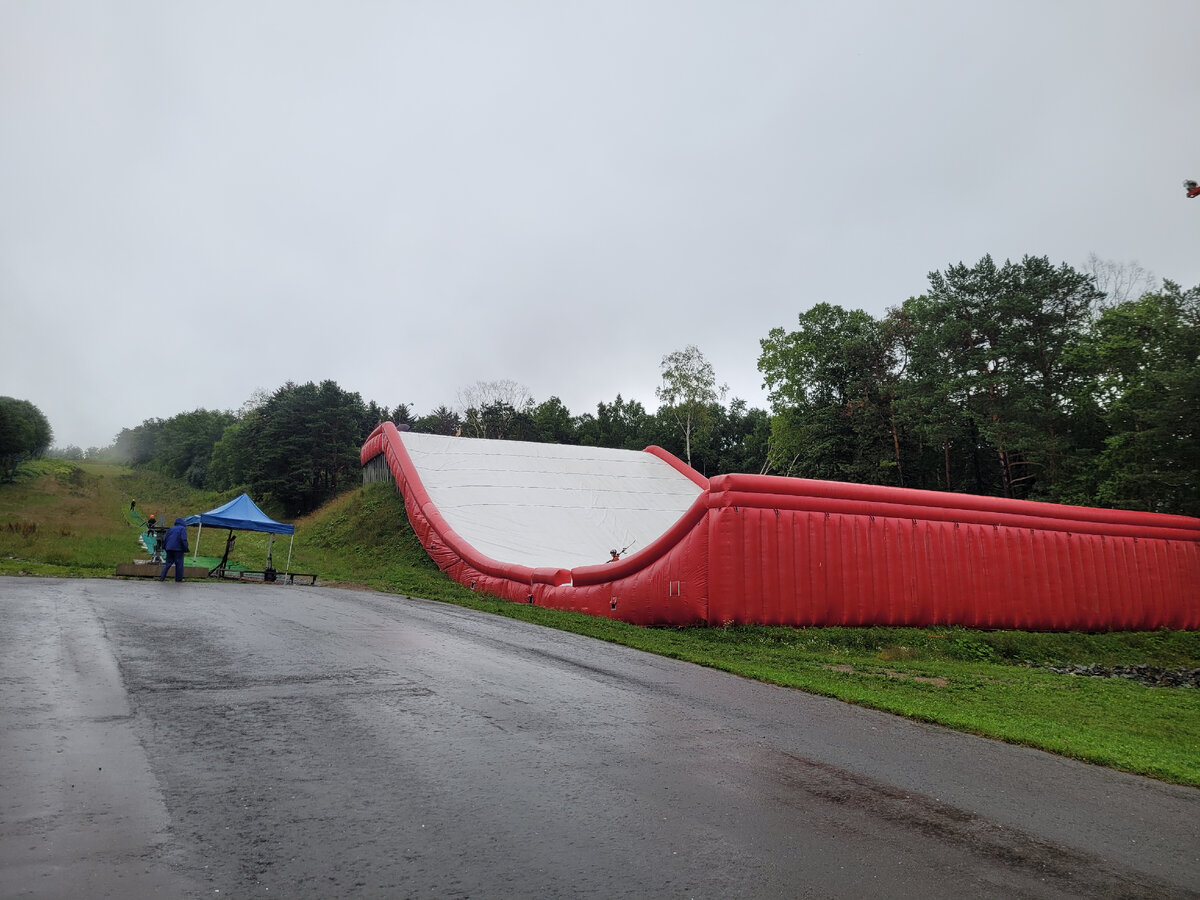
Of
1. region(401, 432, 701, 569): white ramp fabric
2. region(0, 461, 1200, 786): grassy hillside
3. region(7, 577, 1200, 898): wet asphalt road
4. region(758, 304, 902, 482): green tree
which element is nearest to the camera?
region(7, 577, 1200, 898): wet asphalt road

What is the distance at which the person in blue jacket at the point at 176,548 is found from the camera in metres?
16.0

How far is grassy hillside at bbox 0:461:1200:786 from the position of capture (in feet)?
20.7

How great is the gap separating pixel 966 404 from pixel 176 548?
1154 inches

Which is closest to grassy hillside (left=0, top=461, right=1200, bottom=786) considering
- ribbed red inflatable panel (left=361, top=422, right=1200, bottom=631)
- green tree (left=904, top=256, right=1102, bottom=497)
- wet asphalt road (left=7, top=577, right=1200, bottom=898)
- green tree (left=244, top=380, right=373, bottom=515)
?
ribbed red inflatable panel (left=361, top=422, right=1200, bottom=631)

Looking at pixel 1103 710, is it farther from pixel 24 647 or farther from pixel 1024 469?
pixel 1024 469

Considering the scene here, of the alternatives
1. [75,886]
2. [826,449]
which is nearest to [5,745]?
[75,886]

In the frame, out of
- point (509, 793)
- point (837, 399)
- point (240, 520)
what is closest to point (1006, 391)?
point (837, 399)

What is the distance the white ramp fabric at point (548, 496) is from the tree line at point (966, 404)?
39.1ft

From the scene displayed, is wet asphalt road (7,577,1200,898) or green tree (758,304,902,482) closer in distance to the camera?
wet asphalt road (7,577,1200,898)

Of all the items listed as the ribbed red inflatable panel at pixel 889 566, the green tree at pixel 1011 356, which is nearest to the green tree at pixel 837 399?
the green tree at pixel 1011 356

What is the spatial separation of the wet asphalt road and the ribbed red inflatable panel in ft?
17.3

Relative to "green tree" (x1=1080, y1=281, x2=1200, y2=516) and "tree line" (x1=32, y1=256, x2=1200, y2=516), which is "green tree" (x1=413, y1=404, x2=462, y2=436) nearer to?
"tree line" (x1=32, y1=256, x2=1200, y2=516)

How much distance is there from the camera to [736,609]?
469 inches

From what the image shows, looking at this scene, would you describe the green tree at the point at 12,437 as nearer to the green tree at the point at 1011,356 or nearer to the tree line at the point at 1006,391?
the tree line at the point at 1006,391
